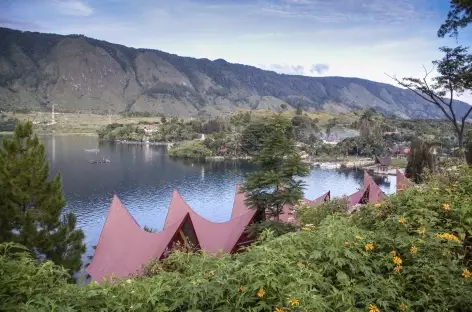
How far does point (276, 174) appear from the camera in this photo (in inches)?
579

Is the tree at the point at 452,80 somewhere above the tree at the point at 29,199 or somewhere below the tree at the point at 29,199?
above

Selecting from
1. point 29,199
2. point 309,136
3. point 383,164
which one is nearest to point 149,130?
point 309,136

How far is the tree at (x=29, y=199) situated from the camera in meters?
12.2

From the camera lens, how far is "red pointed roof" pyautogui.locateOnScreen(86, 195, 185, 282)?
1302 centimetres

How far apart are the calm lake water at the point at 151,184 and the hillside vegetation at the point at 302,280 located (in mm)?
22731

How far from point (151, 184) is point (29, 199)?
3737 cm

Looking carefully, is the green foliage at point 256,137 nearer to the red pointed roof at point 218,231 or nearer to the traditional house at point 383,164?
the red pointed roof at point 218,231

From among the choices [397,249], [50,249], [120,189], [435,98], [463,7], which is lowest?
[120,189]

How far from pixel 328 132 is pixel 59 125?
99675 millimetres

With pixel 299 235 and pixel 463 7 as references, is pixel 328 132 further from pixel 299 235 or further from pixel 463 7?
pixel 299 235

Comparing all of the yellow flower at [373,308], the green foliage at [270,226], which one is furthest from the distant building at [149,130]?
the yellow flower at [373,308]

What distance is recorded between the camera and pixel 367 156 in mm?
86938

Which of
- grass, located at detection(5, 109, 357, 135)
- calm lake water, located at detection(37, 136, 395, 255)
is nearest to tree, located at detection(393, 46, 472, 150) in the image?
calm lake water, located at detection(37, 136, 395, 255)

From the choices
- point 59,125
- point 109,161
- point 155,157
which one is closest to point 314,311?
point 109,161
